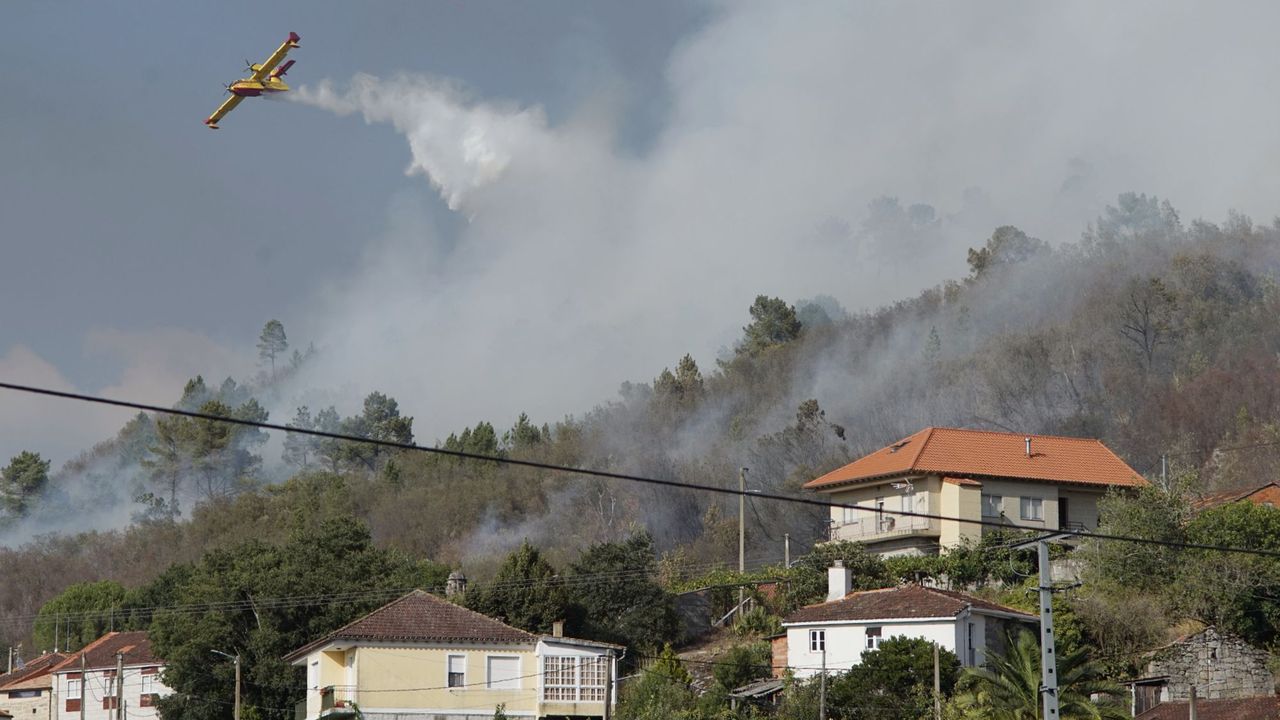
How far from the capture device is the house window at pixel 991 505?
237ft

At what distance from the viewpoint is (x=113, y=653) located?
8481 centimetres

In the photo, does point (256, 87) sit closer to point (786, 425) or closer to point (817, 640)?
point (817, 640)

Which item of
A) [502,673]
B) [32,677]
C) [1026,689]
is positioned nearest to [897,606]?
[1026,689]

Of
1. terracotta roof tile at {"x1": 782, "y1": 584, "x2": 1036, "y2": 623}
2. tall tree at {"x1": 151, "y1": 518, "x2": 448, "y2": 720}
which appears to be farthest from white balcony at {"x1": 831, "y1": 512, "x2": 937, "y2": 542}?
tall tree at {"x1": 151, "y1": 518, "x2": 448, "y2": 720}

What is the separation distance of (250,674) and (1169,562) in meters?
36.6

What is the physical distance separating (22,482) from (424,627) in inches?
4587

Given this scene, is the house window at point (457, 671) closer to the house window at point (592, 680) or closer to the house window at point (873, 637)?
the house window at point (592, 680)

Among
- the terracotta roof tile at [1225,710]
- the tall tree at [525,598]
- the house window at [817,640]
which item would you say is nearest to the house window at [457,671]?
the tall tree at [525,598]

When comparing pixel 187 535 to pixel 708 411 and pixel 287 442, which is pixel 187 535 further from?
pixel 708 411

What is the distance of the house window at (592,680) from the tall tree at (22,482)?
382 ft

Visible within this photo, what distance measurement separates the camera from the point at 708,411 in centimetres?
13762

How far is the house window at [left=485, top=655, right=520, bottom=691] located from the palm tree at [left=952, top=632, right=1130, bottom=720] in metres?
16.6

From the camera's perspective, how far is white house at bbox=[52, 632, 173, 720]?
8094cm

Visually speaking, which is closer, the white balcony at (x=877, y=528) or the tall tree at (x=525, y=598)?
the tall tree at (x=525, y=598)
